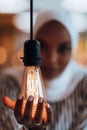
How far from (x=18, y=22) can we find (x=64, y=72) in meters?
0.34

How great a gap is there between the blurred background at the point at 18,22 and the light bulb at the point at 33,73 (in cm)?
62

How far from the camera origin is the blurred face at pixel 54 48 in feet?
4.57

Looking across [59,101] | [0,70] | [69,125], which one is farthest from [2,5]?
[69,125]

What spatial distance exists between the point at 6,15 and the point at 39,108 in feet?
2.47

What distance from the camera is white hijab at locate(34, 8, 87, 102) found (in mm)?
1376

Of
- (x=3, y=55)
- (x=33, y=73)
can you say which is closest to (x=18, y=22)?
(x=3, y=55)

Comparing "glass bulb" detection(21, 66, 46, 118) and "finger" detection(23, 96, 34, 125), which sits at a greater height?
"glass bulb" detection(21, 66, 46, 118)

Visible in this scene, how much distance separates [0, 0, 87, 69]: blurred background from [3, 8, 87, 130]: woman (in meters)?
0.03

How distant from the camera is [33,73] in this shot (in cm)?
75

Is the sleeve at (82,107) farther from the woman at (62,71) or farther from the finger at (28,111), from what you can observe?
the finger at (28,111)

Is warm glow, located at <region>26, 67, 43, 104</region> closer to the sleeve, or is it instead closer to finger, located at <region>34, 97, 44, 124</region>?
finger, located at <region>34, 97, 44, 124</region>

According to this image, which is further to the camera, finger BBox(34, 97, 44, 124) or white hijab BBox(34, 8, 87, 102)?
white hijab BBox(34, 8, 87, 102)

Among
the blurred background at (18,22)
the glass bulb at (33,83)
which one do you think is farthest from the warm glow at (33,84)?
the blurred background at (18,22)

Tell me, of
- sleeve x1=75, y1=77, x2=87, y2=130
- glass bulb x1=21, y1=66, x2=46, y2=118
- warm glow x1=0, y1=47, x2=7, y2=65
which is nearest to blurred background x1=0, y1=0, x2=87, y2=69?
warm glow x1=0, y1=47, x2=7, y2=65
